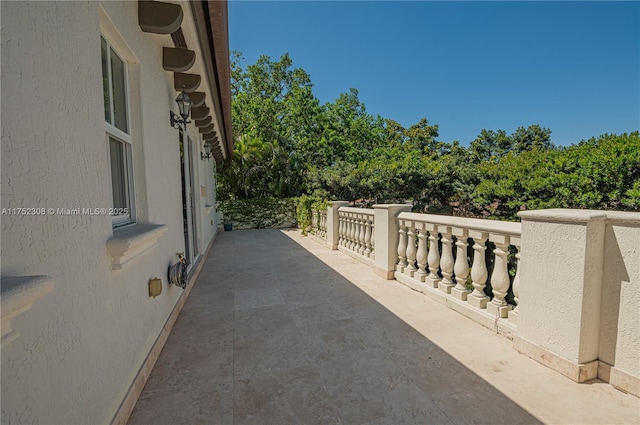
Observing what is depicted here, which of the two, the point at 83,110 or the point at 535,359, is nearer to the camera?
the point at 83,110

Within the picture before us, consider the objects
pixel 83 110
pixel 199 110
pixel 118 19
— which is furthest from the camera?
pixel 199 110

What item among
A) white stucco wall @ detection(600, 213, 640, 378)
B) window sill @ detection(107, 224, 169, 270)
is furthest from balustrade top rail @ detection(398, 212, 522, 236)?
window sill @ detection(107, 224, 169, 270)

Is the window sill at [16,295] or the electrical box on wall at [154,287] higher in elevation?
the window sill at [16,295]

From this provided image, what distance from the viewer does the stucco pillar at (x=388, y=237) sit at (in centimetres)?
496

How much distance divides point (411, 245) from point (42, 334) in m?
4.31

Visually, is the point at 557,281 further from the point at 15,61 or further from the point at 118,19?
the point at 118,19

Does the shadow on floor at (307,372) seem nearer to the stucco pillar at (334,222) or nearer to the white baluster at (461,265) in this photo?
the white baluster at (461,265)

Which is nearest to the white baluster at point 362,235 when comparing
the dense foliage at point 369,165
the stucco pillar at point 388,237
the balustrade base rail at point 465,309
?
the stucco pillar at point 388,237

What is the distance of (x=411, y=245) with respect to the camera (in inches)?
182

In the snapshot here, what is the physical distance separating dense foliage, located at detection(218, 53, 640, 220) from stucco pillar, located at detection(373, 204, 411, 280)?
3.94 metres

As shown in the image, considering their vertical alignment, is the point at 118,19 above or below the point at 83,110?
above

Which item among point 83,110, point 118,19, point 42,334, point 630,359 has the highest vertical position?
point 118,19

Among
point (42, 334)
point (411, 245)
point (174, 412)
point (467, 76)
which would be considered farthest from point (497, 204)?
point (467, 76)

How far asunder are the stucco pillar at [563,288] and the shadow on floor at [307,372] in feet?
2.26
